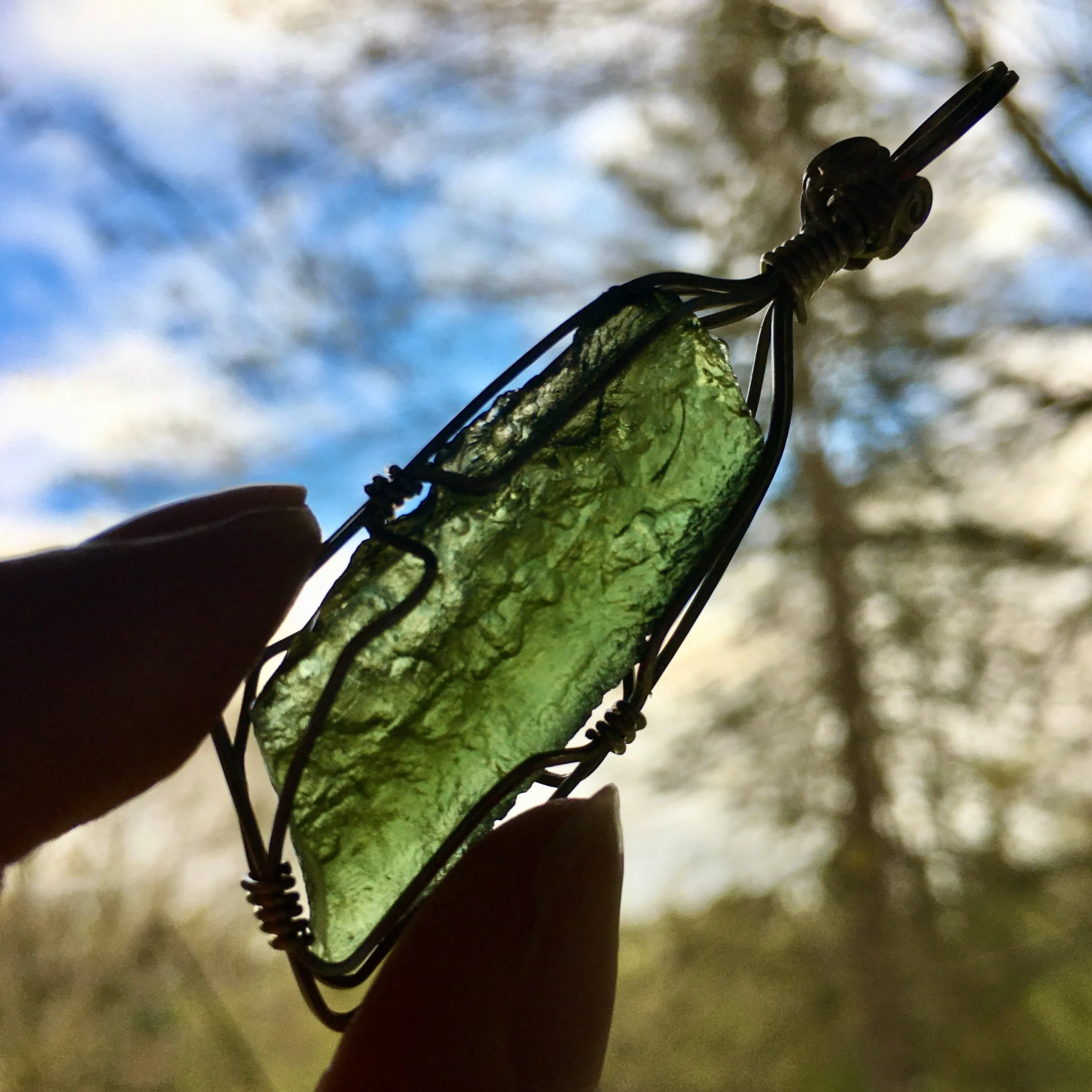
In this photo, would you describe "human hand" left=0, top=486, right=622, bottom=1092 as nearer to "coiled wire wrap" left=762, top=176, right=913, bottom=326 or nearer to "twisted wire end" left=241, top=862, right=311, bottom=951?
"twisted wire end" left=241, top=862, right=311, bottom=951

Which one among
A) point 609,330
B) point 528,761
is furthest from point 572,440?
point 528,761

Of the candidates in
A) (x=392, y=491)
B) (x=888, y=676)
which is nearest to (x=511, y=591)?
(x=392, y=491)

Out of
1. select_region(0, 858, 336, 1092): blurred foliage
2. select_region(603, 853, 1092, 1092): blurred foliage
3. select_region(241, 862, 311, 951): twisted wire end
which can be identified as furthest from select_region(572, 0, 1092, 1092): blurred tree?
select_region(241, 862, 311, 951): twisted wire end

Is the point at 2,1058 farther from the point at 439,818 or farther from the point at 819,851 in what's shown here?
the point at 819,851

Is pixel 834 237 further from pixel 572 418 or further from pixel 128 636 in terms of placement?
pixel 128 636

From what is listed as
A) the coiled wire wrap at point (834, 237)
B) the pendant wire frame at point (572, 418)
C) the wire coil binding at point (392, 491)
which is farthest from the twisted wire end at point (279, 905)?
the coiled wire wrap at point (834, 237)

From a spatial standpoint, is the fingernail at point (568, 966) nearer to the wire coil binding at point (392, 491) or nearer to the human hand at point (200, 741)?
the human hand at point (200, 741)
